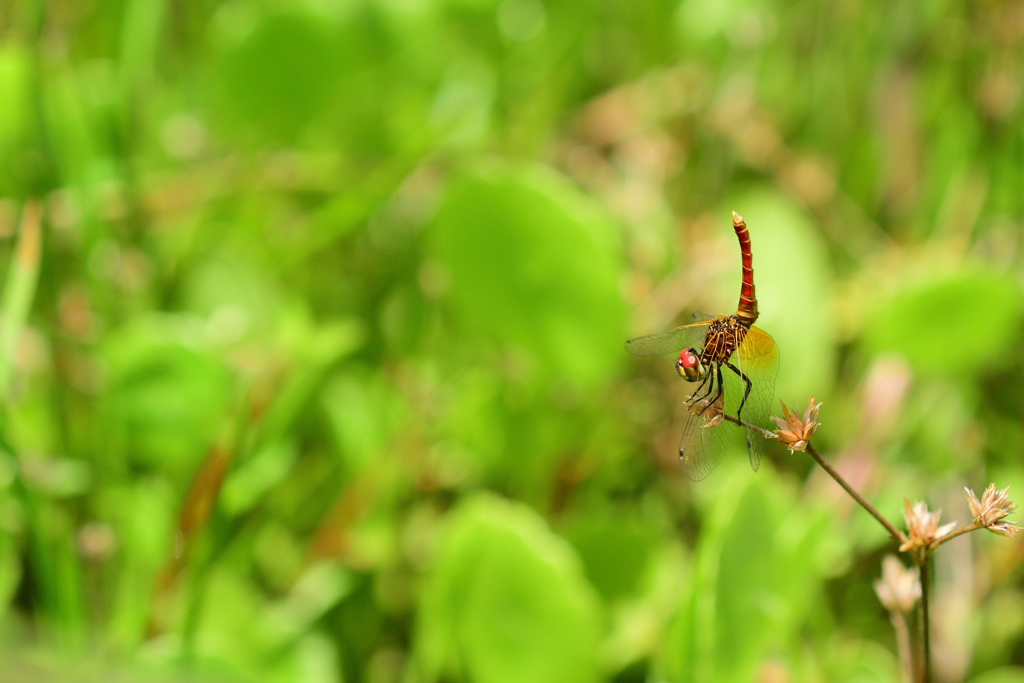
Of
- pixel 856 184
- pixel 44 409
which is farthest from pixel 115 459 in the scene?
pixel 856 184

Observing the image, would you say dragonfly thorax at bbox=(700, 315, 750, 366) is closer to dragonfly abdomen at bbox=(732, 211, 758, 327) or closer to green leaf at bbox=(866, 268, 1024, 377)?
dragonfly abdomen at bbox=(732, 211, 758, 327)

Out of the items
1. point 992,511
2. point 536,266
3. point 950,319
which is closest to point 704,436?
point 992,511

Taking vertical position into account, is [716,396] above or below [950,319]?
below

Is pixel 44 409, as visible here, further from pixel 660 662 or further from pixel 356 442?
pixel 660 662

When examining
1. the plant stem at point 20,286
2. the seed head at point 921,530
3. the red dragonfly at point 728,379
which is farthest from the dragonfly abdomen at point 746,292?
the plant stem at point 20,286

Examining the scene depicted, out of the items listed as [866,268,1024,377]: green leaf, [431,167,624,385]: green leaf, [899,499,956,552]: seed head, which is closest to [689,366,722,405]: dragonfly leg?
[899,499,956,552]: seed head

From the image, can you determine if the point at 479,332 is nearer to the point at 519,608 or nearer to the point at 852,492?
the point at 519,608

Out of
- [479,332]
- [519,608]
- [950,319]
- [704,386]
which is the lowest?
[519,608]
